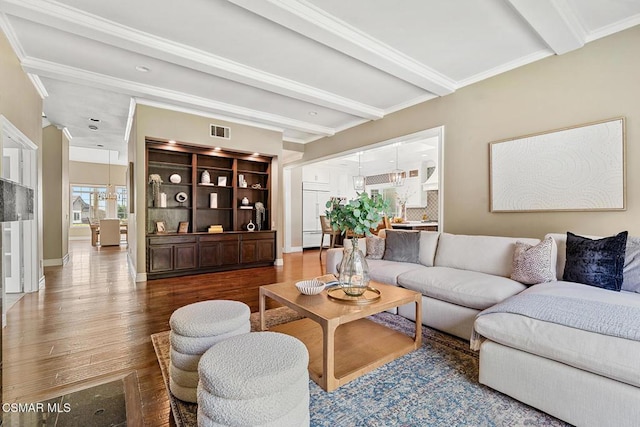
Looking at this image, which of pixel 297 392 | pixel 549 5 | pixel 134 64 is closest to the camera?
pixel 297 392

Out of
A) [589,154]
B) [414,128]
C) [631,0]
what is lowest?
[589,154]

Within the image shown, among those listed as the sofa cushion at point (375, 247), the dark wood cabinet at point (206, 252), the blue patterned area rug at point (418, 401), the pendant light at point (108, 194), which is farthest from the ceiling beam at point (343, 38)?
the pendant light at point (108, 194)

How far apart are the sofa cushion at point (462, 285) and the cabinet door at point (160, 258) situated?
3.76 m

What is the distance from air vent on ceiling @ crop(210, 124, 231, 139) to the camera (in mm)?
5254

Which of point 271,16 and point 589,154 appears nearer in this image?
point 271,16

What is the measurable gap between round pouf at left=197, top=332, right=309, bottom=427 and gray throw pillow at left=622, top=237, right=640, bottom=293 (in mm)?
2552

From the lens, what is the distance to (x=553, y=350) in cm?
157

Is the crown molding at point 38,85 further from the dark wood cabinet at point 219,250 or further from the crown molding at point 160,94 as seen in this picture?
the dark wood cabinet at point 219,250

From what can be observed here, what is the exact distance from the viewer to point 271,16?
7.95 feet

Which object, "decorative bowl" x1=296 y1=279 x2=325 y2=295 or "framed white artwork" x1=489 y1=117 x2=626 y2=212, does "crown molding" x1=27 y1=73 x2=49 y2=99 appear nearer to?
"decorative bowl" x1=296 y1=279 x2=325 y2=295

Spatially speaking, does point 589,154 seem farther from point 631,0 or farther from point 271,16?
point 271,16

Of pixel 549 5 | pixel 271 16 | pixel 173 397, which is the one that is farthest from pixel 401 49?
pixel 173 397

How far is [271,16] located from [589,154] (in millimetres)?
3277

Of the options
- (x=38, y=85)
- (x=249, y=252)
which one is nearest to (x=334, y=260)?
(x=249, y=252)
